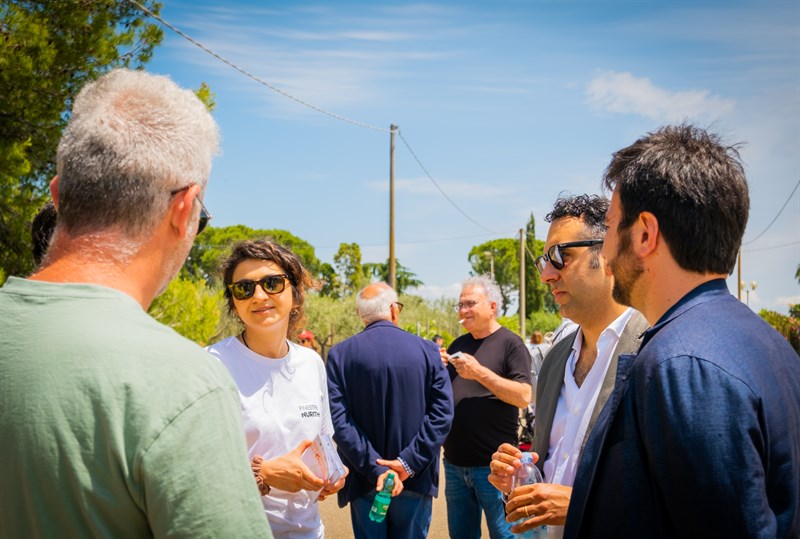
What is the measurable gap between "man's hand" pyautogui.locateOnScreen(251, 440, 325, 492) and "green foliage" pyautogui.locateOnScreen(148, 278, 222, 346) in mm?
7539

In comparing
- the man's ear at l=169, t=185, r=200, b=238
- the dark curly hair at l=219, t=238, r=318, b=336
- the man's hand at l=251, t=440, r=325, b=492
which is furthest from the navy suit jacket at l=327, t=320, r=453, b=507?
the man's ear at l=169, t=185, r=200, b=238

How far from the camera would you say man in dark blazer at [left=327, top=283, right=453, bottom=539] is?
493 centimetres

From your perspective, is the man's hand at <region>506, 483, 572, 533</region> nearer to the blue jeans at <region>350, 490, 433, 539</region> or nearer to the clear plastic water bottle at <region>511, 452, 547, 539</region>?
the clear plastic water bottle at <region>511, 452, 547, 539</region>

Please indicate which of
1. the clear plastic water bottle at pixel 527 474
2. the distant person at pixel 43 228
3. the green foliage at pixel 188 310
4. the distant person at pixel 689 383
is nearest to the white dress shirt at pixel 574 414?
the clear plastic water bottle at pixel 527 474

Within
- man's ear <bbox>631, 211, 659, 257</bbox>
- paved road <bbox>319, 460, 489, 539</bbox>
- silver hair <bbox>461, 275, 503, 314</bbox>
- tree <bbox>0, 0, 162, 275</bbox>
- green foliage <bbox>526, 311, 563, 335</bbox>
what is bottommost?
Result: green foliage <bbox>526, 311, 563, 335</bbox>

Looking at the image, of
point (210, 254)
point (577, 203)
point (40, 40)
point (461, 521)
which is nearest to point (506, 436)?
point (461, 521)

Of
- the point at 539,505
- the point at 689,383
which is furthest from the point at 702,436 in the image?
the point at 539,505

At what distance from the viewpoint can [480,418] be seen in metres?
5.83

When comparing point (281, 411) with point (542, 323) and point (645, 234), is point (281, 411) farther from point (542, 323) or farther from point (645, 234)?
point (542, 323)

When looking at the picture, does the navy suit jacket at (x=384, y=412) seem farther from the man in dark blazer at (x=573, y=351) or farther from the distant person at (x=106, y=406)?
the distant person at (x=106, y=406)

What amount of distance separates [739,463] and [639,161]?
2.91 feet

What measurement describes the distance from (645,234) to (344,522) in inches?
249

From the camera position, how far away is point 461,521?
5.69 m

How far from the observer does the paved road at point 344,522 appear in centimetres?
708
